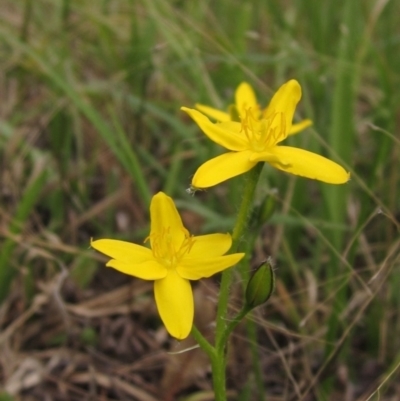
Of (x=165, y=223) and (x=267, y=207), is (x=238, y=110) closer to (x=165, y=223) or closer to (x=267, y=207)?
(x=267, y=207)

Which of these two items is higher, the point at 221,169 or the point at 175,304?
the point at 221,169

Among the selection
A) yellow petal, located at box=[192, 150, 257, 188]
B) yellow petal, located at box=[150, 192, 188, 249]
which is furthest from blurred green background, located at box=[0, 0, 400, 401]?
yellow petal, located at box=[192, 150, 257, 188]

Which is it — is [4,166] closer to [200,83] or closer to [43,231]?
[43,231]

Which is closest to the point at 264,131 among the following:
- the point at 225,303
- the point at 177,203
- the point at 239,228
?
the point at 239,228

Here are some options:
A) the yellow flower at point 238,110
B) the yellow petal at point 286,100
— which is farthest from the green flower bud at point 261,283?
the yellow flower at point 238,110

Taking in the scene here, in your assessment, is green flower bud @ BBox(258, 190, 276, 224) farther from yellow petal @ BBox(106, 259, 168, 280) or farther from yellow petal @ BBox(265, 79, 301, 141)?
yellow petal @ BBox(106, 259, 168, 280)

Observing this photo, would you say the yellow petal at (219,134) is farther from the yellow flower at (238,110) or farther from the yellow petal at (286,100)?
the yellow flower at (238,110)
